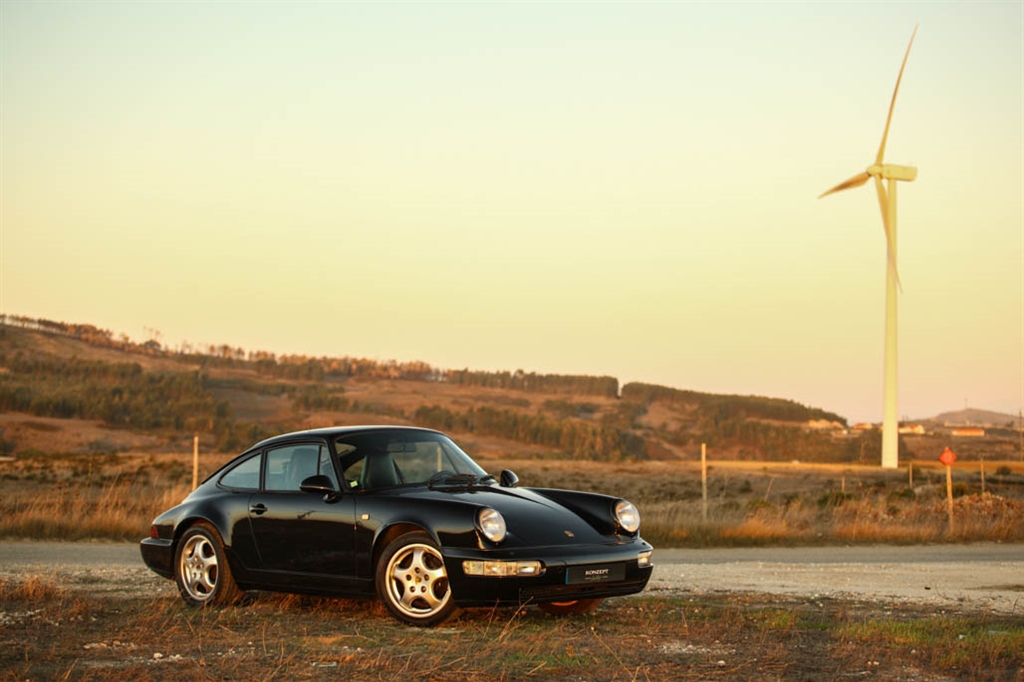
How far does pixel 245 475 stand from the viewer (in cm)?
1035

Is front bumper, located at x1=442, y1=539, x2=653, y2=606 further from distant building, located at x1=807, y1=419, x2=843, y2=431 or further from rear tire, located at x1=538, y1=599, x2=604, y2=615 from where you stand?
distant building, located at x1=807, y1=419, x2=843, y2=431

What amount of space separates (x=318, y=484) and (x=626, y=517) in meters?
2.41

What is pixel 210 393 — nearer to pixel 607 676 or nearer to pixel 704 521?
pixel 704 521

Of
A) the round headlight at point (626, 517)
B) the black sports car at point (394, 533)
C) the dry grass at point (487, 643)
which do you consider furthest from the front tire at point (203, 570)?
the round headlight at point (626, 517)

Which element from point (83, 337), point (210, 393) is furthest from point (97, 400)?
point (83, 337)

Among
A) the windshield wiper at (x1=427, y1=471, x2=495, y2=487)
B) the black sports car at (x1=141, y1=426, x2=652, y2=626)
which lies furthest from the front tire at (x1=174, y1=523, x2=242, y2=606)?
the windshield wiper at (x1=427, y1=471, x2=495, y2=487)

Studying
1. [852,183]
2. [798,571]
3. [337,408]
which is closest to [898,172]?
[852,183]

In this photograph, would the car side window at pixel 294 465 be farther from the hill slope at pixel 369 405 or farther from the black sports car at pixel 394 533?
Answer: the hill slope at pixel 369 405

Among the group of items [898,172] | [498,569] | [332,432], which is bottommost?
[498,569]

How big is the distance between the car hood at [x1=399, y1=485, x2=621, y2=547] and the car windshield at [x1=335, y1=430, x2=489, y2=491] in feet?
1.11

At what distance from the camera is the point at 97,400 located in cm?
10825

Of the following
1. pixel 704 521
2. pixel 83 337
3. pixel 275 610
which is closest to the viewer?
pixel 275 610

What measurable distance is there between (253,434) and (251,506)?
91125 millimetres

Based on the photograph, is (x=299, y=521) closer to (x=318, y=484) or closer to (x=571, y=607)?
(x=318, y=484)
